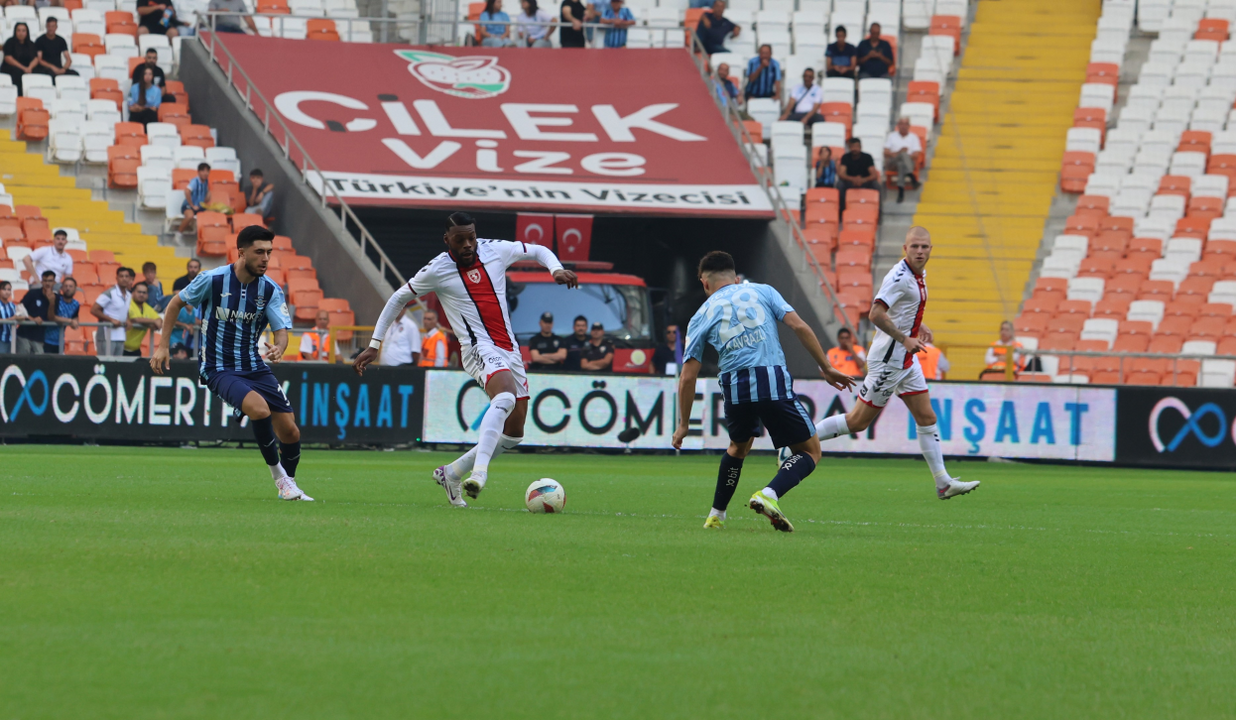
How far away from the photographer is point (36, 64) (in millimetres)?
28484

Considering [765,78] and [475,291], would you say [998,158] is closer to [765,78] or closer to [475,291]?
[765,78]

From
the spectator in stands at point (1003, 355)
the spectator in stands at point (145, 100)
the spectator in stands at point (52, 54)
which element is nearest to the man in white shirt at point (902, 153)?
the spectator in stands at point (1003, 355)

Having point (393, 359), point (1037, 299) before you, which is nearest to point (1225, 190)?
point (1037, 299)

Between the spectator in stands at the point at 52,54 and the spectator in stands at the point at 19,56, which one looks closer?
the spectator in stands at the point at 19,56

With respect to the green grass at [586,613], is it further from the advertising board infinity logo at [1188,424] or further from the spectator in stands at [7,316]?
the advertising board infinity logo at [1188,424]

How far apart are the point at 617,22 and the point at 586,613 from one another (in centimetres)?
2615

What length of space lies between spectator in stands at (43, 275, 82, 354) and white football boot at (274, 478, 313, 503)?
37.0ft

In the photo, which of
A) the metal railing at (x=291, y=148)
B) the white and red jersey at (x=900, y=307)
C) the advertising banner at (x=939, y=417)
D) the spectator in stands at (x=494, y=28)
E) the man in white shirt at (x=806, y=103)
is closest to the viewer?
the white and red jersey at (x=900, y=307)

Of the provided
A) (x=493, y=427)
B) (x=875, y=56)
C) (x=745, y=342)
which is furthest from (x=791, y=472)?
(x=875, y=56)

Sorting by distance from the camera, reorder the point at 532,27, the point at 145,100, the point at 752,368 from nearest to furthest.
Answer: the point at 752,368 → the point at 145,100 → the point at 532,27

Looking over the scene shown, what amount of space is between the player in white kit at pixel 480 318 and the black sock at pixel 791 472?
2069 mm

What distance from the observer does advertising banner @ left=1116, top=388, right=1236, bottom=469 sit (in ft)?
70.9

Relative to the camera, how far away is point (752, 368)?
31.1 ft

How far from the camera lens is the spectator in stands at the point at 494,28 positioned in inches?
1228
